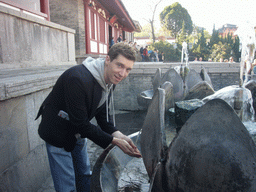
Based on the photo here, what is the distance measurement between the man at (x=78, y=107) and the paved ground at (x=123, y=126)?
1184 mm

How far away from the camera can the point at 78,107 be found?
4.74 feet

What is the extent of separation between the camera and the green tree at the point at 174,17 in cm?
3719

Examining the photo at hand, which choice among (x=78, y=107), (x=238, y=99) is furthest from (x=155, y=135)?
(x=238, y=99)

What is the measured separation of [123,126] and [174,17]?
3562 cm

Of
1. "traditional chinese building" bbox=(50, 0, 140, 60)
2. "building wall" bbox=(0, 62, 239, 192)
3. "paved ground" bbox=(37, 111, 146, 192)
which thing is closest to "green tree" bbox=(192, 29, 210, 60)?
"traditional chinese building" bbox=(50, 0, 140, 60)

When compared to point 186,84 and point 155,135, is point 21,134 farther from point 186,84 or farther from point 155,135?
point 186,84

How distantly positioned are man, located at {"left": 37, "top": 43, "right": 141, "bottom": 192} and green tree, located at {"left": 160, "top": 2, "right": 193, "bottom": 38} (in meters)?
38.2

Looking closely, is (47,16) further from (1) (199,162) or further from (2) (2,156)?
(1) (199,162)

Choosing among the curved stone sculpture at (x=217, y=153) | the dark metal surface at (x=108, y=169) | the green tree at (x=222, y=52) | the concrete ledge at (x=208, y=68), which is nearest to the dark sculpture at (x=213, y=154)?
the curved stone sculpture at (x=217, y=153)

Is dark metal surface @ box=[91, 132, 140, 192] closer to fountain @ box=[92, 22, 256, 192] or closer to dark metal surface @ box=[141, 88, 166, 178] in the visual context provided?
fountain @ box=[92, 22, 256, 192]

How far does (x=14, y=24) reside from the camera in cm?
365

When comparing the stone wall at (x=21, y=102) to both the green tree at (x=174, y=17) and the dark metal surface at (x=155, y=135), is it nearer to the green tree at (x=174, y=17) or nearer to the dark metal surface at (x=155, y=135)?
the dark metal surface at (x=155, y=135)

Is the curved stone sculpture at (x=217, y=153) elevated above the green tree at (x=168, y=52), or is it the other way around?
the green tree at (x=168, y=52)

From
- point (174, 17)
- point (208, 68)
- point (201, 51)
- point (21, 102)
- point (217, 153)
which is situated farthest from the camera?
point (174, 17)
